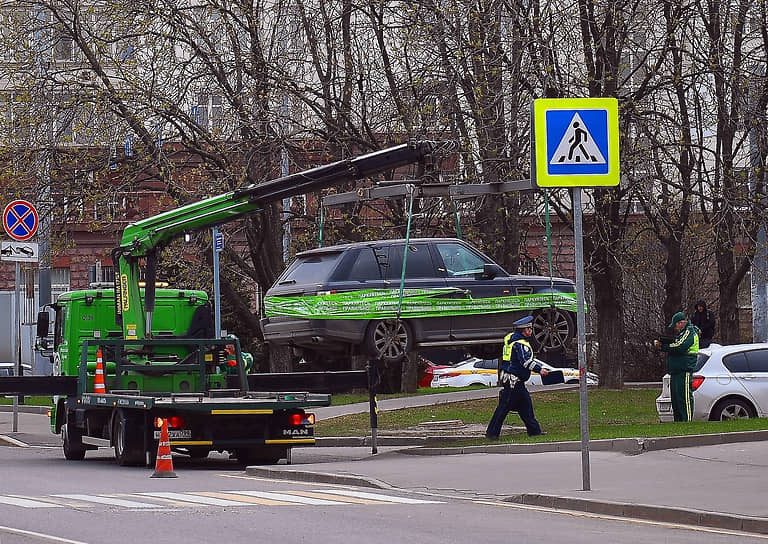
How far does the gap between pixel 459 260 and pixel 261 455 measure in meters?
3.94

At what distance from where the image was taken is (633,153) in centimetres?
2408

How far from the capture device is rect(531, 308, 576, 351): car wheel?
19812 mm

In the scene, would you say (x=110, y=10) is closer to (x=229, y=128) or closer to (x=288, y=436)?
(x=229, y=128)

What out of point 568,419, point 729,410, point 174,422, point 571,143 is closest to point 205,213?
point 174,422

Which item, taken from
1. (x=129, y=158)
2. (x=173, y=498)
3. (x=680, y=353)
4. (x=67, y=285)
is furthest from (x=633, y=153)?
(x=67, y=285)

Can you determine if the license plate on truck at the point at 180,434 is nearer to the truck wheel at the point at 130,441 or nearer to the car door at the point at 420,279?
the truck wheel at the point at 130,441

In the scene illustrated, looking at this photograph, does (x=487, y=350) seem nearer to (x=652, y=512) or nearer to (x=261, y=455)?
(x=261, y=455)

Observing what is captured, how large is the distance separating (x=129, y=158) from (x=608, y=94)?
10157 millimetres

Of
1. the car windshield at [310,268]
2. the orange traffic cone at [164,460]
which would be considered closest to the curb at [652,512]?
the orange traffic cone at [164,460]

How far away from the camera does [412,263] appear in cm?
1920

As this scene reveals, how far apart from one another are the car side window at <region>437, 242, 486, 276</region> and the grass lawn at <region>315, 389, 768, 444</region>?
2.41m

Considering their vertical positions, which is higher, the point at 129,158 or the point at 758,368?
the point at 129,158

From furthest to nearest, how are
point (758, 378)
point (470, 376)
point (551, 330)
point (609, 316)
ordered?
point (470, 376), point (609, 316), point (758, 378), point (551, 330)

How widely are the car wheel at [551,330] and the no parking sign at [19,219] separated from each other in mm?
10184
